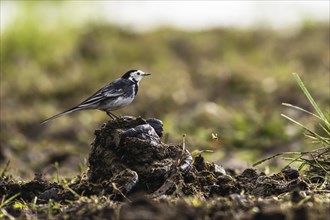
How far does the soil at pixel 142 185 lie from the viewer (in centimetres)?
492

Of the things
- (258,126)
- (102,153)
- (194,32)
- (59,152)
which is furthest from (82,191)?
(194,32)

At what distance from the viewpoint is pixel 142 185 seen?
18.7 ft

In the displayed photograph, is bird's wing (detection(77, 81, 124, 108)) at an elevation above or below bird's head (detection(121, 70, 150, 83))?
below

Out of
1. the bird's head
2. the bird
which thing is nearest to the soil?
the bird

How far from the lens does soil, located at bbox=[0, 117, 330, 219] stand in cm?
492

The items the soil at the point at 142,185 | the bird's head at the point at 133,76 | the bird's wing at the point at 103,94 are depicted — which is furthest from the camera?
the bird's head at the point at 133,76

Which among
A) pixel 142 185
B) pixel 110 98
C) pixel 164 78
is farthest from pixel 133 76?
pixel 164 78

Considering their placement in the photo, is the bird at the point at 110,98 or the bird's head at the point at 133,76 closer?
the bird at the point at 110,98

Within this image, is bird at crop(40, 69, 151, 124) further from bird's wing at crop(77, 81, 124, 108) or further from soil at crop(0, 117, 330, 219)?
soil at crop(0, 117, 330, 219)

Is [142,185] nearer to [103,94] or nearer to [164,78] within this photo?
[103,94]

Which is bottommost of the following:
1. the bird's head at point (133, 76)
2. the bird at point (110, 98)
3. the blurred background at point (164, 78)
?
the blurred background at point (164, 78)

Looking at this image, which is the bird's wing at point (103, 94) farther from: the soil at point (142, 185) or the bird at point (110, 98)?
the soil at point (142, 185)

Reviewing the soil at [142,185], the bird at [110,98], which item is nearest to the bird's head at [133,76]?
the bird at [110,98]

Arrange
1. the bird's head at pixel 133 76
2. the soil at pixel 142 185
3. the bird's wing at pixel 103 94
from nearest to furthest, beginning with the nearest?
1. the soil at pixel 142 185
2. the bird's wing at pixel 103 94
3. the bird's head at pixel 133 76
